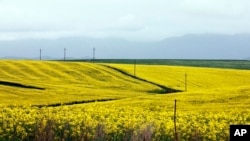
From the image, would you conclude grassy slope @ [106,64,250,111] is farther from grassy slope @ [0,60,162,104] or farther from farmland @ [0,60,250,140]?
grassy slope @ [0,60,162,104]

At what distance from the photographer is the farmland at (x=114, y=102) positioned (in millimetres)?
15734

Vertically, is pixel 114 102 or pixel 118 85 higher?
pixel 114 102

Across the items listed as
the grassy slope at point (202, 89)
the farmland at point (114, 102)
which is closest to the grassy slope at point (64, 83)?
the farmland at point (114, 102)

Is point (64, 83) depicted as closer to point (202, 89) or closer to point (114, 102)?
point (202, 89)

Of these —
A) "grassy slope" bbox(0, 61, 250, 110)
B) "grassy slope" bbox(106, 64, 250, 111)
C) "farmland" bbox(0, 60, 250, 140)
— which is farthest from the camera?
"grassy slope" bbox(0, 61, 250, 110)

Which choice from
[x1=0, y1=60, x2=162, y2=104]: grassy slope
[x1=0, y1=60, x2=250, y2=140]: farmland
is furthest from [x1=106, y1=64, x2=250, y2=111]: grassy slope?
[x1=0, y1=60, x2=162, y2=104]: grassy slope

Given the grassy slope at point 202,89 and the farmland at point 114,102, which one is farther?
the grassy slope at point 202,89

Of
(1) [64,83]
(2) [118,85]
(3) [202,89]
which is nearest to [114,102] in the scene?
(1) [64,83]

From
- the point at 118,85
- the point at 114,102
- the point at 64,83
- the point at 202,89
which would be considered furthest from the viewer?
the point at 202,89

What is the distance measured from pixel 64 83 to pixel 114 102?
24468mm

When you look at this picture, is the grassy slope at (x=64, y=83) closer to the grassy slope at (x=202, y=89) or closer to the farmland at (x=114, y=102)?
the farmland at (x=114, y=102)

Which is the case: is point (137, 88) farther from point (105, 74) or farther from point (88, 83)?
point (105, 74)

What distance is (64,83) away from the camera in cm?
6475

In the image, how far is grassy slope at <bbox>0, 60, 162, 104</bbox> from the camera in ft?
160
